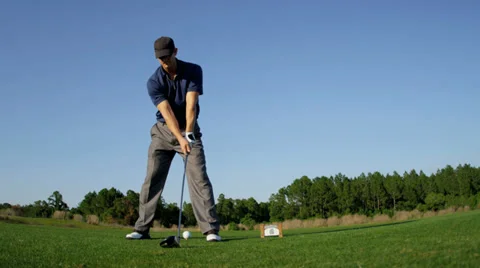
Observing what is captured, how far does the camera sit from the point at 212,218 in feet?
20.9

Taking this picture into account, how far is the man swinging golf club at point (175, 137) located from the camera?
6.35 m

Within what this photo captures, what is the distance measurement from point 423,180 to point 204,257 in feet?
244

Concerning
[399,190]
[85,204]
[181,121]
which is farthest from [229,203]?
[181,121]

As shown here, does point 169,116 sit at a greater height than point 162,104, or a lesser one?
lesser

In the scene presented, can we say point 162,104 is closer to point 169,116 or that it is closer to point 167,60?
point 169,116

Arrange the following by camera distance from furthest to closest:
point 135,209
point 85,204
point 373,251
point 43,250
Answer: point 85,204, point 135,209, point 43,250, point 373,251

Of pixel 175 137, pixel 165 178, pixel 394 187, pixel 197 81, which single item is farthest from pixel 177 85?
pixel 394 187

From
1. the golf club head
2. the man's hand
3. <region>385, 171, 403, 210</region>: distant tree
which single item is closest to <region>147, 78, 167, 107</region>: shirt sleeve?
the man's hand

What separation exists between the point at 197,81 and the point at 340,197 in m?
65.9

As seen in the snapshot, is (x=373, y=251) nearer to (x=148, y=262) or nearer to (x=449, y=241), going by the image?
(x=449, y=241)

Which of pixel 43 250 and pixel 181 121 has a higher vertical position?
pixel 181 121

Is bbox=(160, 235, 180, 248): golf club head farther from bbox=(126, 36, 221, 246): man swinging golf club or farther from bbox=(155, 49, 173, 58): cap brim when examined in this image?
bbox=(155, 49, 173, 58): cap brim

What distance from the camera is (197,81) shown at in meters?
6.68

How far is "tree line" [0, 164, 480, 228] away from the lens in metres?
64.3
